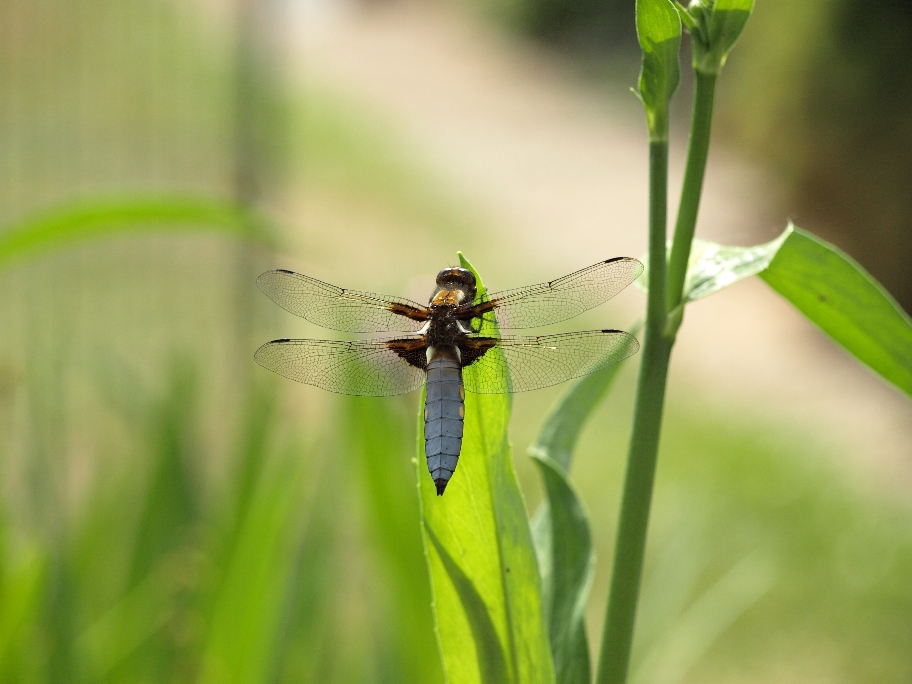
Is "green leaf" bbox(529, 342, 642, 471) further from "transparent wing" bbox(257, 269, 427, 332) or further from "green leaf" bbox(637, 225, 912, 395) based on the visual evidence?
"transparent wing" bbox(257, 269, 427, 332)

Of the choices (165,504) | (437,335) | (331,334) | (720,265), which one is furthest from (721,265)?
(331,334)

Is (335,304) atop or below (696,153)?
atop

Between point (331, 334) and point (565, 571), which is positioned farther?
point (331, 334)

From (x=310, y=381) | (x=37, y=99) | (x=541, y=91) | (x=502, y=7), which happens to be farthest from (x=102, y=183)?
(x=502, y=7)

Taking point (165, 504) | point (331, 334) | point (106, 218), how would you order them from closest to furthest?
point (106, 218)
point (165, 504)
point (331, 334)

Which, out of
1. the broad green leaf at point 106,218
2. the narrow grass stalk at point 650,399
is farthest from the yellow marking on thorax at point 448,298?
the narrow grass stalk at point 650,399

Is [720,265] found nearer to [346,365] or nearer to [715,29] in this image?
[715,29]

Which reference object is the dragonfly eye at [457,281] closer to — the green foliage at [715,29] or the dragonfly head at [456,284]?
the dragonfly head at [456,284]
